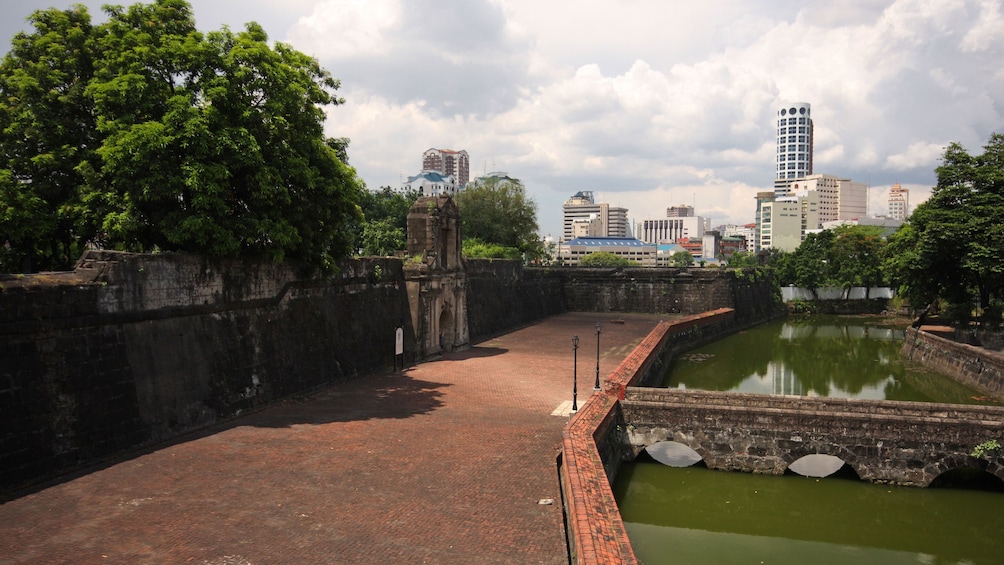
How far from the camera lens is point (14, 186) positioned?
12266 mm

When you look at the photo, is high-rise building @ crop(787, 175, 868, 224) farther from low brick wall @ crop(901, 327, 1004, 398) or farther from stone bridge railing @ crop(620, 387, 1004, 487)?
stone bridge railing @ crop(620, 387, 1004, 487)

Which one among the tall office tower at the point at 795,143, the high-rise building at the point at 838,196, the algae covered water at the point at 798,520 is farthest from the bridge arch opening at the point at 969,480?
the tall office tower at the point at 795,143

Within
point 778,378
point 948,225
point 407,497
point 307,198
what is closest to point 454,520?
point 407,497

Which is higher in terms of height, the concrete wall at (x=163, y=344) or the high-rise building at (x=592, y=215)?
the high-rise building at (x=592, y=215)

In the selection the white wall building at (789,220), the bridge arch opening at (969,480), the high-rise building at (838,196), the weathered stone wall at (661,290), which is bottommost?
the bridge arch opening at (969,480)

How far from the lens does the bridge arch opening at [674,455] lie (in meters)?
13.8

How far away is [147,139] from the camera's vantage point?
1158cm

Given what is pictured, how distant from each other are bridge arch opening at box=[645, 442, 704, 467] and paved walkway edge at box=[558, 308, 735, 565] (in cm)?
100

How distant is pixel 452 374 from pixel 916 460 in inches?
432

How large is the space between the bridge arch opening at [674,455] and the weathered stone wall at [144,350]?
7824mm

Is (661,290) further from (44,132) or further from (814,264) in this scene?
(44,132)

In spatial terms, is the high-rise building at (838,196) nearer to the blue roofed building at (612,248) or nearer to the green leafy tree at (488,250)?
the blue roofed building at (612,248)

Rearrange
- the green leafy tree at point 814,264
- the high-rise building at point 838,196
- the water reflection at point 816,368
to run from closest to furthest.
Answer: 1. the water reflection at point 816,368
2. the green leafy tree at point 814,264
3. the high-rise building at point 838,196

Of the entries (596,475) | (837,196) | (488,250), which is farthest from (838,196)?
(596,475)
